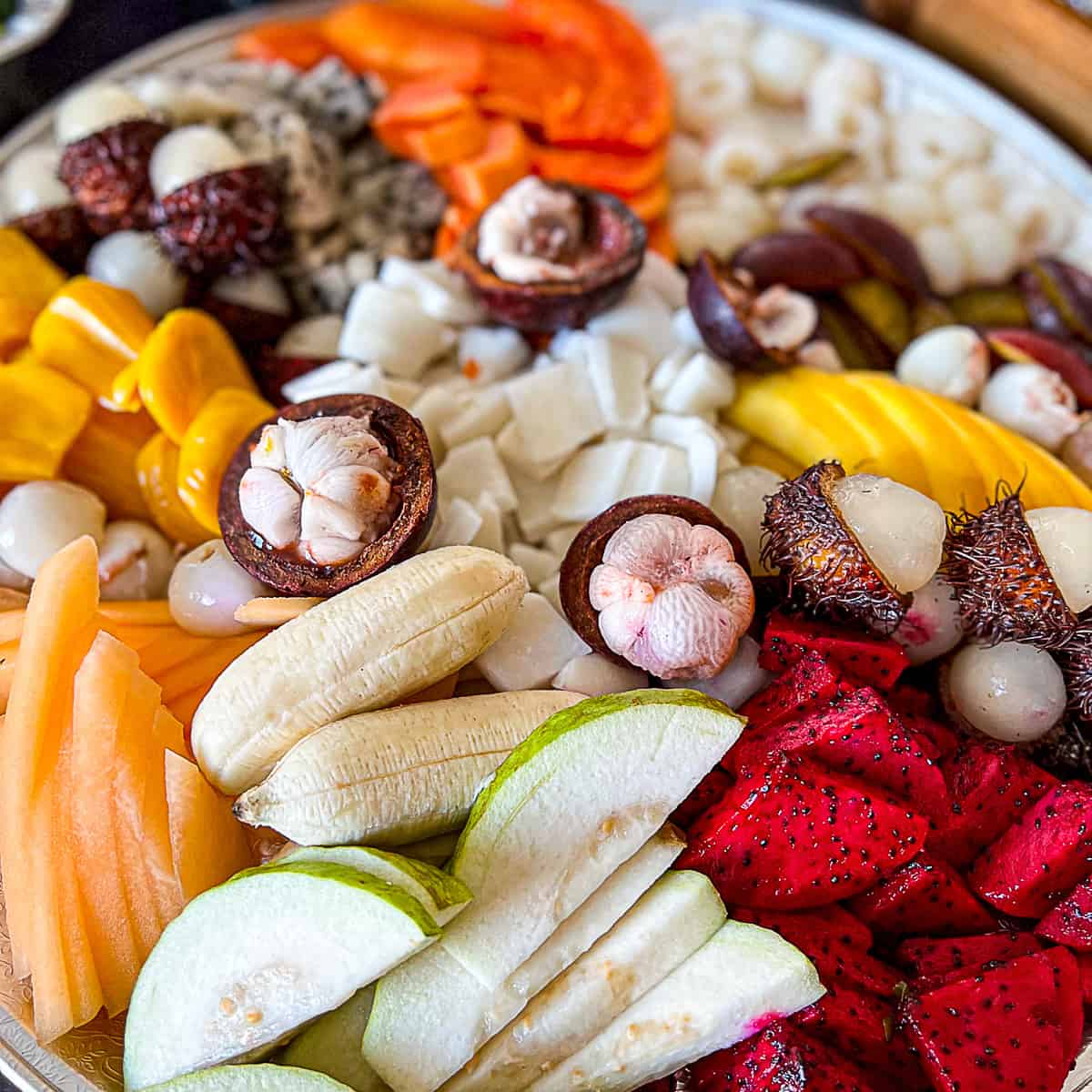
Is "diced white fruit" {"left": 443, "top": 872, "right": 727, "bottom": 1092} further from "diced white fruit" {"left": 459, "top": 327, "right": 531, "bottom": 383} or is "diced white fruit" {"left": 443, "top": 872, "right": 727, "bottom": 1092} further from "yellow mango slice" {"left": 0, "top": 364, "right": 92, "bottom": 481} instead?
"yellow mango slice" {"left": 0, "top": 364, "right": 92, "bottom": 481}

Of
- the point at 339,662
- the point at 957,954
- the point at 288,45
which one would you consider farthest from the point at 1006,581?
the point at 288,45

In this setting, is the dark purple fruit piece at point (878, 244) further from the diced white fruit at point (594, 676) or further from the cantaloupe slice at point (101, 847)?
the cantaloupe slice at point (101, 847)

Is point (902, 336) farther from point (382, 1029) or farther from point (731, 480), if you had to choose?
point (382, 1029)

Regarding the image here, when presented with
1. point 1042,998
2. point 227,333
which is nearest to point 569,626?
point 1042,998

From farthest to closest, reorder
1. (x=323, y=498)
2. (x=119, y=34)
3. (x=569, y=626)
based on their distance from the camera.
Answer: (x=119, y=34)
(x=569, y=626)
(x=323, y=498)

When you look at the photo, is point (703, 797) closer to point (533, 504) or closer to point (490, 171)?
point (533, 504)

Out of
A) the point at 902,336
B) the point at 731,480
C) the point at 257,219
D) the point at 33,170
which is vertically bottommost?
the point at 902,336

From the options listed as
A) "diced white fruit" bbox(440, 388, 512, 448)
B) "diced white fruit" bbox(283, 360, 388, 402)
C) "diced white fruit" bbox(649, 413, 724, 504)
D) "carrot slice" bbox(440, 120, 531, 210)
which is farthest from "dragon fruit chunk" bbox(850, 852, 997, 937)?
"carrot slice" bbox(440, 120, 531, 210)
